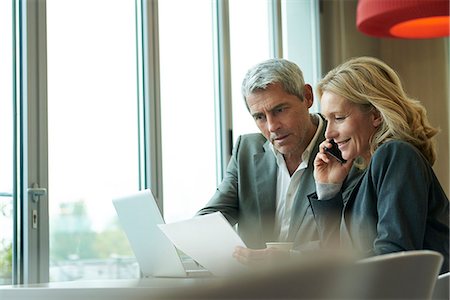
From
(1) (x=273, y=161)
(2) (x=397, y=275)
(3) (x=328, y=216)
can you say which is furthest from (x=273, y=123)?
(2) (x=397, y=275)

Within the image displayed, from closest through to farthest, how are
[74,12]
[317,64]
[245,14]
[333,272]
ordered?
[333,272], [74,12], [245,14], [317,64]

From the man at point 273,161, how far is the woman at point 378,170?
29cm

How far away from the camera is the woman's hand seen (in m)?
2.71

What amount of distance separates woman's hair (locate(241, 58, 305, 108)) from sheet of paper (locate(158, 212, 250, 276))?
99cm

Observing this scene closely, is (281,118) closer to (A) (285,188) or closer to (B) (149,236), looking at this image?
(A) (285,188)

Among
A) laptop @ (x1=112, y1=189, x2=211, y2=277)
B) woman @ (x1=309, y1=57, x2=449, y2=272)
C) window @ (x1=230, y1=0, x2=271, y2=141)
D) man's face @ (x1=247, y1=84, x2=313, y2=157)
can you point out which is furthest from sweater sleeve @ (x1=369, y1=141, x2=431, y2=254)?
window @ (x1=230, y1=0, x2=271, y2=141)

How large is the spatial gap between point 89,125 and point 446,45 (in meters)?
Result: 2.96

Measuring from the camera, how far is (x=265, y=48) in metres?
5.28

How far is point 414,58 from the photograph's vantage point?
6.00m

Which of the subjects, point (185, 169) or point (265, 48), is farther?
point (265, 48)

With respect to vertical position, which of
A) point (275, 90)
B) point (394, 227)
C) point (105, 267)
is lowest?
point (105, 267)

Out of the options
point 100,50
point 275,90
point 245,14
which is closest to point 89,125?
point 100,50

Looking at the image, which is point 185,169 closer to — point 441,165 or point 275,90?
point 275,90

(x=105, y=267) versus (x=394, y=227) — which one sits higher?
(x=394, y=227)
